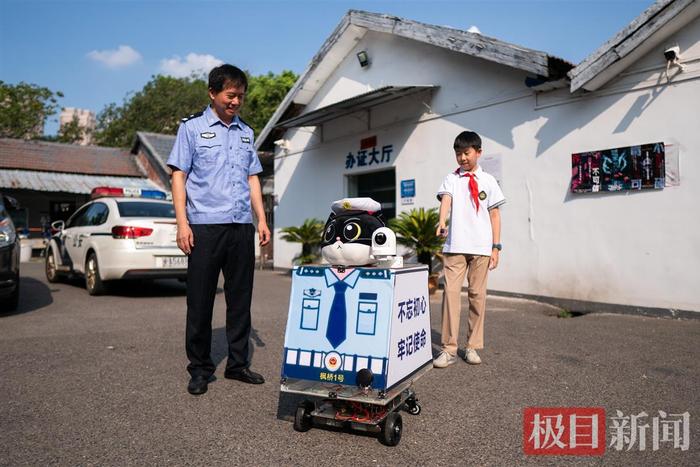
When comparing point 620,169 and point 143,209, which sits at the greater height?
point 620,169

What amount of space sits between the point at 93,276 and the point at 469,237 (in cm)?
677

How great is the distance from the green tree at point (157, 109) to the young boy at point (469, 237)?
1386 inches

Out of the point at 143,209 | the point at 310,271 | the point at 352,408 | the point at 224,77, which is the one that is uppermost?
the point at 224,77

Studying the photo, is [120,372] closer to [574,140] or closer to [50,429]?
[50,429]

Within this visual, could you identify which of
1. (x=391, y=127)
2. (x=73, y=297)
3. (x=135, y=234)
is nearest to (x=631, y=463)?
(x=135, y=234)

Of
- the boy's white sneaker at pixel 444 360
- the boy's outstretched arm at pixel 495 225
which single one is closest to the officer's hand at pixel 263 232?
the boy's white sneaker at pixel 444 360

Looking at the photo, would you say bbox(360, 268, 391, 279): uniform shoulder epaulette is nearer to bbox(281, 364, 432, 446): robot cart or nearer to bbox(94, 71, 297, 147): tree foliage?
bbox(281, 364, 432, 446): robot cart

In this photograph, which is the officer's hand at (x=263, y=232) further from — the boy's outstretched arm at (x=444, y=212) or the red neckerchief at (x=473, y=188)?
the red neckerchief at (x=473, y=188)

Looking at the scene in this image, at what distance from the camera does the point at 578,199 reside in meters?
7.90

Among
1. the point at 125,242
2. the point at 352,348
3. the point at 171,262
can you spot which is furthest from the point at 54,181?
the point at 352,348

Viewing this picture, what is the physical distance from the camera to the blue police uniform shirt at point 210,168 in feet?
11.9

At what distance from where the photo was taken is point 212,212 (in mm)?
3646

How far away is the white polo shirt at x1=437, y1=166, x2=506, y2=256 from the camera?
4465 mm

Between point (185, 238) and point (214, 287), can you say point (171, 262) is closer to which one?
point (214, 287)
